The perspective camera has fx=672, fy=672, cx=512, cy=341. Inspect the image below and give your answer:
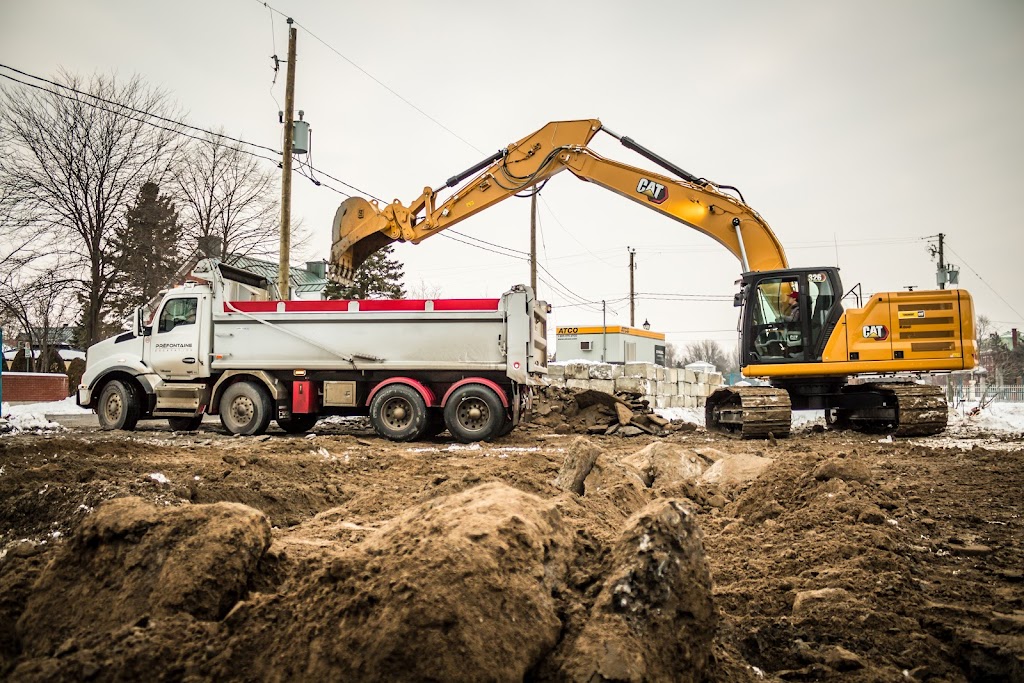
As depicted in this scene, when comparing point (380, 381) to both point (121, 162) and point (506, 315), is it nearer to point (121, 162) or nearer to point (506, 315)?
point (506, 315)

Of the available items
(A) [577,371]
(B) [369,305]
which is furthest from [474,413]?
(A) [577,371]

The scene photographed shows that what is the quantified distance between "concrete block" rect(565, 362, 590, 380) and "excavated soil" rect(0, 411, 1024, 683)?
14.7 m

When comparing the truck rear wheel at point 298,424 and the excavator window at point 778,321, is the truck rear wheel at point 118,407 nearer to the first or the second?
the truck rear wheel at point 298,424

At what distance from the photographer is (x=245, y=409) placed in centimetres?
1252

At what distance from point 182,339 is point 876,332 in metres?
12.7

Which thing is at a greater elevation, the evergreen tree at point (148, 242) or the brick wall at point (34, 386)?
the evergreen tree at point (148, 242)

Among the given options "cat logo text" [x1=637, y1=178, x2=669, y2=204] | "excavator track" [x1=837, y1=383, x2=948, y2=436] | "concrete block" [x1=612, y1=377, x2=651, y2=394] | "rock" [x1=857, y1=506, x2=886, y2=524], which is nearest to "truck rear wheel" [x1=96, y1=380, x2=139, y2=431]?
"cat logo text" [x1=637, y1=178, x2=669, y2=204]

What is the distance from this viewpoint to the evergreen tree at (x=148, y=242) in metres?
24.9

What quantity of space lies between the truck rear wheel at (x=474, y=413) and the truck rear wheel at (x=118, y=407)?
6.19m

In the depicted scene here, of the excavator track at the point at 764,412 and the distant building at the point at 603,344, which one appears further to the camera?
the distant building at the point at 603,344

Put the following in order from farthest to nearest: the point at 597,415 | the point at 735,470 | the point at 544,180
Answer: the point at 597,415 → the point at 544,180 → the point at 735,470

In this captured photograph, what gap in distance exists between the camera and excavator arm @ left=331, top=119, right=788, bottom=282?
13.1 meters

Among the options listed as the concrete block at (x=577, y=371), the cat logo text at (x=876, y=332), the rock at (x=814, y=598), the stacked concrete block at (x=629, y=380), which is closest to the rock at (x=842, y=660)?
the rock at (x=814, y=598)

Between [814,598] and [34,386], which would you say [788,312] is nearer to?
[814,598]
